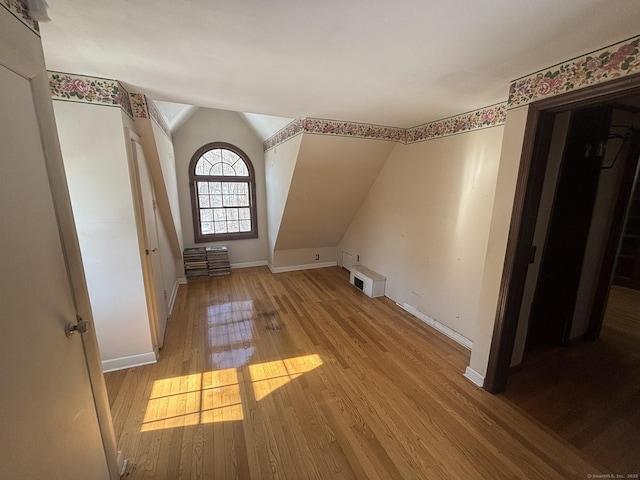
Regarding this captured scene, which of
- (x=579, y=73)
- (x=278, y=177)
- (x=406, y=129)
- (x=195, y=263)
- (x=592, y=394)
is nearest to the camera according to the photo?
(x=579, y=73)

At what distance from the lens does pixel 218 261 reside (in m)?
4.27

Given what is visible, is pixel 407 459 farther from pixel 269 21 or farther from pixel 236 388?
pixel 269 21

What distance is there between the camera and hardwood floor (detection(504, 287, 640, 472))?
1.47 m

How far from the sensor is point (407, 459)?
1.42 m

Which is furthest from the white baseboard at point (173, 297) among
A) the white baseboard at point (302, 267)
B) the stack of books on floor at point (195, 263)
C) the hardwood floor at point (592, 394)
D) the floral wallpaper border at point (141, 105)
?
the hardwood floor at point (592, 394)

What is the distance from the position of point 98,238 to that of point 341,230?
3283mm

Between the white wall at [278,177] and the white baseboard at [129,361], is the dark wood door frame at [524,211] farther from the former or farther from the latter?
the white baseboard at [129,361]

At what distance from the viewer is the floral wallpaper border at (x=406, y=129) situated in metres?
2.10

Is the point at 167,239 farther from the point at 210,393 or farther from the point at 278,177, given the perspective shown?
the point at 210,393

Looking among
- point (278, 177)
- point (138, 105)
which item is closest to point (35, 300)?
point (138, 105)

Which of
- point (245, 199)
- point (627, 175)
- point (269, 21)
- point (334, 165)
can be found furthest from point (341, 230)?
point (269, 21)

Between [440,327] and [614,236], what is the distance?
5.59 feet

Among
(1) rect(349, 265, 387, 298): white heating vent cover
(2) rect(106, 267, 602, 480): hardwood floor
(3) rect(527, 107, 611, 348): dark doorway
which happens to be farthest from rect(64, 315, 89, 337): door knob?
(1) rect(349, 265, 387, 298): white heating vent cover

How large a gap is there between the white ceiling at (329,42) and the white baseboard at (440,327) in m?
2.09
